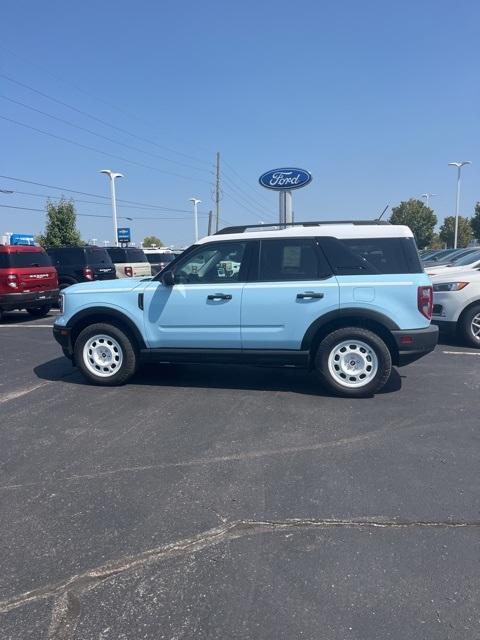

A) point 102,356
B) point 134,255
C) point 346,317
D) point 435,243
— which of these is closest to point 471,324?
point 346,317

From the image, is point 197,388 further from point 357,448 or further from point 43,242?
point 43,242

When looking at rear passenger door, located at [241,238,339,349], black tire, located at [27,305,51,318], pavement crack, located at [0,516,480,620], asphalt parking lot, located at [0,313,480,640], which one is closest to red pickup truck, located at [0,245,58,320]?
black tire, located at [27,305,51,318]

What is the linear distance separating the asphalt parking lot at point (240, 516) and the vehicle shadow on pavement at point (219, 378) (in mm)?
325

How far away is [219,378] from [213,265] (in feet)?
5.32

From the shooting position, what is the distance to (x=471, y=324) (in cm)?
894

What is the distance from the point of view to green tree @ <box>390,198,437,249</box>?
188ft

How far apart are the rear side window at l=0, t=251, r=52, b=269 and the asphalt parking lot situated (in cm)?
795

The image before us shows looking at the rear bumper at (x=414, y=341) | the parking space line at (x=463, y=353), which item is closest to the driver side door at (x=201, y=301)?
the rear bumper at (x=414, y=341)

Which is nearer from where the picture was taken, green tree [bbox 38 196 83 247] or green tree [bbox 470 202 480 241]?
green tree [bbox 38 196 83 247]

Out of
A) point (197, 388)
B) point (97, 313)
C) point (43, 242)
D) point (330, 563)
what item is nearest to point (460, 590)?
point (330, 563)

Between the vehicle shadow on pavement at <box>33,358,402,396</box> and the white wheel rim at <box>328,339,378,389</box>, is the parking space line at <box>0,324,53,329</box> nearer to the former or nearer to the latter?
the vehicle shadow on pavement at <box>33,358,402,396</box>

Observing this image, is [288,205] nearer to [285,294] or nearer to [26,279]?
[26,279]

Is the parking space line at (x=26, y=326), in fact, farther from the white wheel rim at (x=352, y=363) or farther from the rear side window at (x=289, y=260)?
the white wheel rim at (x=352, y=363)

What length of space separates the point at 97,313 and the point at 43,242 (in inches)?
1202
